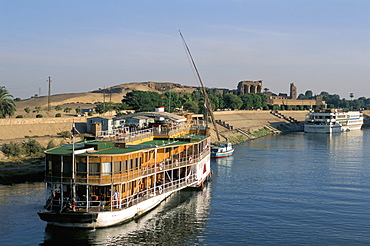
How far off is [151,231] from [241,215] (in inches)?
316

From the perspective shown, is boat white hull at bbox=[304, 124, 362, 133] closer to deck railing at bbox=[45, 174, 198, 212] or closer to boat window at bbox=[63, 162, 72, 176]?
deck railing at bbox=[45, 174, 198, 212]

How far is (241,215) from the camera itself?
116ft

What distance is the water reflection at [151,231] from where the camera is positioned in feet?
94.5

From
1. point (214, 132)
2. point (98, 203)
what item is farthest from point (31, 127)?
point (98, 203)

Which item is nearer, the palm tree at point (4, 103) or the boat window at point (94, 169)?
the boat window at point (94, 169)

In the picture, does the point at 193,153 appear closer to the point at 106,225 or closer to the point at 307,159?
the point at 106,225

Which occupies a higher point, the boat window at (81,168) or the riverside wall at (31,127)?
the riverside wall at (31,127)

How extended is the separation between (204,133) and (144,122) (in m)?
8.26

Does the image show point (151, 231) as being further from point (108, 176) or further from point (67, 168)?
point (67, 168)

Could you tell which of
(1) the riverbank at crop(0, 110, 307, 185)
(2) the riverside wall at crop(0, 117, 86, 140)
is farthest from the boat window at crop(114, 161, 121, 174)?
(2) the riverside wall at crop(0, 117, 86, 140)

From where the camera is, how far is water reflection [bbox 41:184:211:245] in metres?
28.8

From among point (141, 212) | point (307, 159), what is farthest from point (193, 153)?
point (307, 159)

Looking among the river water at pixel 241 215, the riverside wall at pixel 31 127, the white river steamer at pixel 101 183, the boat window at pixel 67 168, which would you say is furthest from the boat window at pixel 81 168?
the riverside wall at pixel 31 127

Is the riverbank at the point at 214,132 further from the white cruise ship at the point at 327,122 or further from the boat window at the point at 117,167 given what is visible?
the boat window at the point at 117,167
